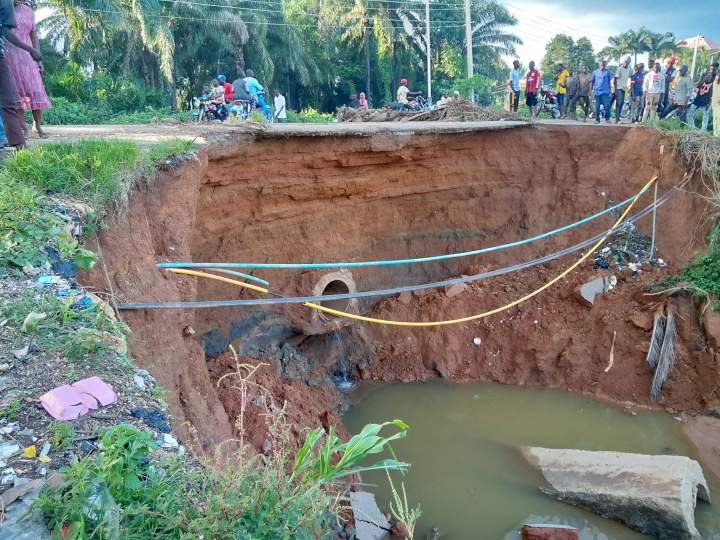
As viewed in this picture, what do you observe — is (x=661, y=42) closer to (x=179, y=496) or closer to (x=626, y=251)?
(x=626, y=251)

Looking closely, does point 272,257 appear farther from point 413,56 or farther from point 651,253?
point 413,56

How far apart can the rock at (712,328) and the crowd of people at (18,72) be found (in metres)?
8.76

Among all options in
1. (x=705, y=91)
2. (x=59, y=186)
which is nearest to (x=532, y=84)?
(x=705, y=91)

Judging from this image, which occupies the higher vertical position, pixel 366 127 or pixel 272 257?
pixel 366 127

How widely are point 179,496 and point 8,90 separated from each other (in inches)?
183

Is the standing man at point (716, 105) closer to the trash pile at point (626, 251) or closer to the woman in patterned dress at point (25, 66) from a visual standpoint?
the trash pile at point (626, 251)

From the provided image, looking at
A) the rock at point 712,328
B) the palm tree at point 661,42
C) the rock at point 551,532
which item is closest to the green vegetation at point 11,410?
the rock at point 551,532

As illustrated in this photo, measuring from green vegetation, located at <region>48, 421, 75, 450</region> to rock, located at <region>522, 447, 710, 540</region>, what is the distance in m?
5.52

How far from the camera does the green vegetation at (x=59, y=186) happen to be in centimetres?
347

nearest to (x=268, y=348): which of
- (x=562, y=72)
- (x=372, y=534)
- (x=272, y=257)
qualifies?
(x=272, y=257)

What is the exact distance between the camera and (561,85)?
12109 mm

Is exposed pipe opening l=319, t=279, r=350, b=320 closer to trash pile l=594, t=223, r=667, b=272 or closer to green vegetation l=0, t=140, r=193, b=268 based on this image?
green vegetation l=0, t=140, r=193, b=268

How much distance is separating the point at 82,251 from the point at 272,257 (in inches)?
164

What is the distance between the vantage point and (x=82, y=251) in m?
3.61
